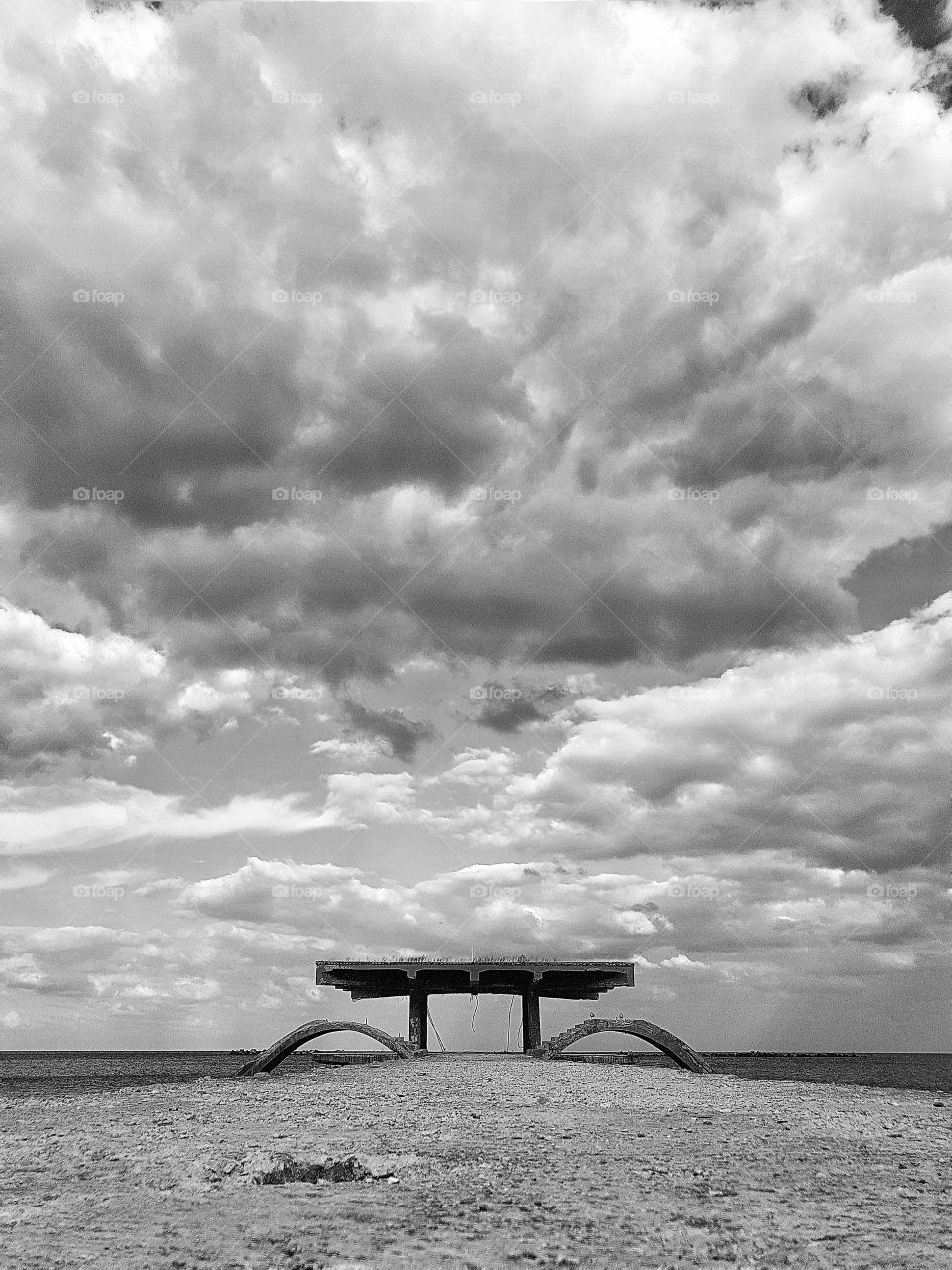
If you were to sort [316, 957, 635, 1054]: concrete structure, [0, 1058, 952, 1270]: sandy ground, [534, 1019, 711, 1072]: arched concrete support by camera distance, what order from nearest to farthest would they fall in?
[0, 1058, 952, 1270]: sandy ground, [534, 1019, 711, 1072]: arched concrete support, [316, 957, 635, 1054]: concrete structure

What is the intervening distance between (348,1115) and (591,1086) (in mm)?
11603

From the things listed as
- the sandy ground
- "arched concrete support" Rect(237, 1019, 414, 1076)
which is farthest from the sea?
the sandy ground

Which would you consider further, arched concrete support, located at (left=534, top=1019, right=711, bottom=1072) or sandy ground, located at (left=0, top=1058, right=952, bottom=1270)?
arched concrete support, located at (left=534, top=1019, right=711, bottom=1072)

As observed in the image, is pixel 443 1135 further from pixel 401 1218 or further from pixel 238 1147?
pixel 401 1218

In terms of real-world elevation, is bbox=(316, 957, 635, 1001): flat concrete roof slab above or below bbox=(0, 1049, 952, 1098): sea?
above

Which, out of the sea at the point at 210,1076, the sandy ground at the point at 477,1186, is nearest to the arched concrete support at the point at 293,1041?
the sea at the point at 210,1076

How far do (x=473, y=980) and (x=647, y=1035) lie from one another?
42.5 feet

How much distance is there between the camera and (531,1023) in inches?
2244

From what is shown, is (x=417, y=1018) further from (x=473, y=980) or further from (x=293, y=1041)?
(x=293, y=1041)

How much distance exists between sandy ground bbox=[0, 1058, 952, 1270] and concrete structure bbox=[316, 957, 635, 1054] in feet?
86.9

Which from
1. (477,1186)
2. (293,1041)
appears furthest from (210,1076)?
(477,1186)

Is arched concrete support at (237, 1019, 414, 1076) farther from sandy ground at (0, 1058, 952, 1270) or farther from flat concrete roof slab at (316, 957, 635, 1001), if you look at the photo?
sandy ground at (0, 1058, 952, 1270)

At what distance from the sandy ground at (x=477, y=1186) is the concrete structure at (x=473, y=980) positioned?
1043 inches

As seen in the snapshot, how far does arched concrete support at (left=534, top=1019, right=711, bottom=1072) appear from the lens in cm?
4441
